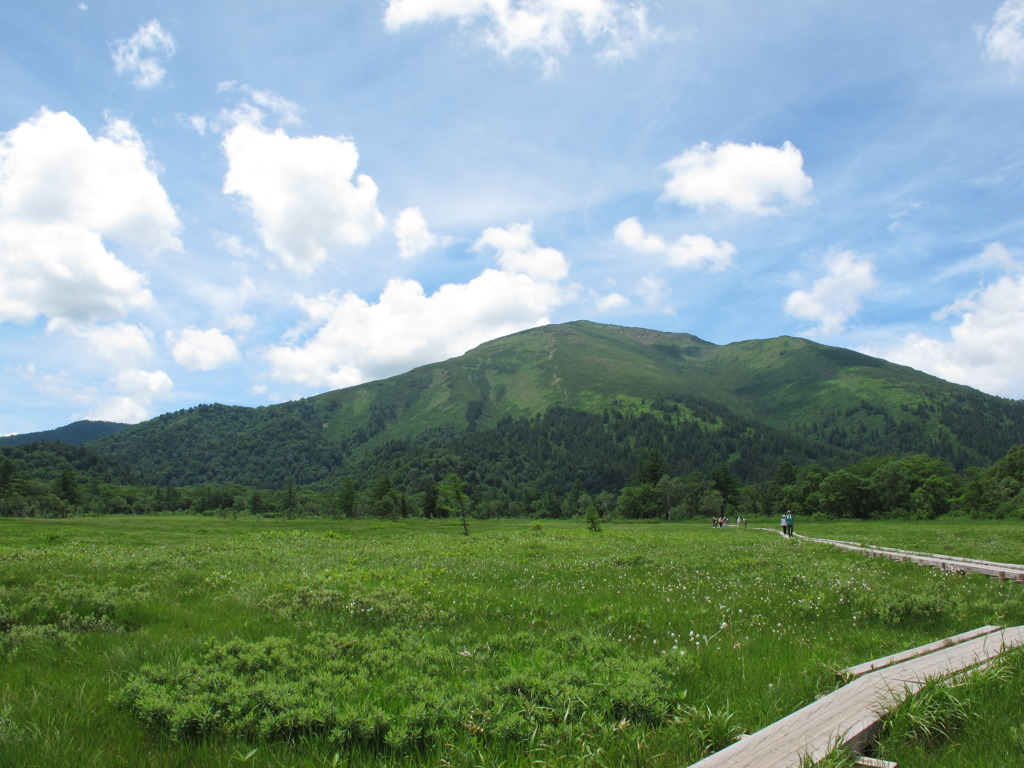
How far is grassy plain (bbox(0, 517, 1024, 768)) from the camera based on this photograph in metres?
4.96

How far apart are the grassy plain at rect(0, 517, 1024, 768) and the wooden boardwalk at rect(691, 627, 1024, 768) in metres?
0.57

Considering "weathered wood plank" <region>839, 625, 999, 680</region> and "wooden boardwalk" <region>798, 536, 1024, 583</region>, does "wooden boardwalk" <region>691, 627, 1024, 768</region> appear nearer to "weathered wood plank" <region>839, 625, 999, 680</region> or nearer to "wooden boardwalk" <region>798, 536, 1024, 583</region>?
"weathered wood plank" <region>839, 625, 999, 680</region>

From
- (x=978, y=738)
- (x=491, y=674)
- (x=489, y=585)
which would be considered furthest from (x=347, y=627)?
(x=978, y=738)

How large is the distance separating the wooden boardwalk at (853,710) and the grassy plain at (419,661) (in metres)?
0.57

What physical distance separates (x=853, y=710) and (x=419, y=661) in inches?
193

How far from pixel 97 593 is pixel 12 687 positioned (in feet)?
15.4

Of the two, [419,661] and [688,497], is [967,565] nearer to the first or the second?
[419,661]

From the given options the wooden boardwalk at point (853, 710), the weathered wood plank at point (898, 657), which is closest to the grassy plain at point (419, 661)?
the weathered wood plank at point (898, 657)

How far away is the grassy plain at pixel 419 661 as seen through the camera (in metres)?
4.96

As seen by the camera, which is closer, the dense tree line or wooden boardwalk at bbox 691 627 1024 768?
wooden boardwalk at bbox 691 627 1024 768

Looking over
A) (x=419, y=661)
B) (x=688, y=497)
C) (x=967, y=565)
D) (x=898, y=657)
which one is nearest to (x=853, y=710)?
(x=898, y=657)

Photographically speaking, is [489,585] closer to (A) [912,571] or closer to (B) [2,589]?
(B) [2,589]

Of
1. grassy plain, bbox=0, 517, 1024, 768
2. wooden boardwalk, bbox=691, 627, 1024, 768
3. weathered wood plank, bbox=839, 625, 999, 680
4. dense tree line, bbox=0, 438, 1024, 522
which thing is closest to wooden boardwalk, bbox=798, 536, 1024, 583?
grassy plain, bbox=0, 517, 1024, 768

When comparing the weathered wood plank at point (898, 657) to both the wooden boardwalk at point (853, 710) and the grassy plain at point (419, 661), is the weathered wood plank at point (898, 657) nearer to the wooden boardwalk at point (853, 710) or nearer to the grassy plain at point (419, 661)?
the wooden boardwalk at point (853, 710)
